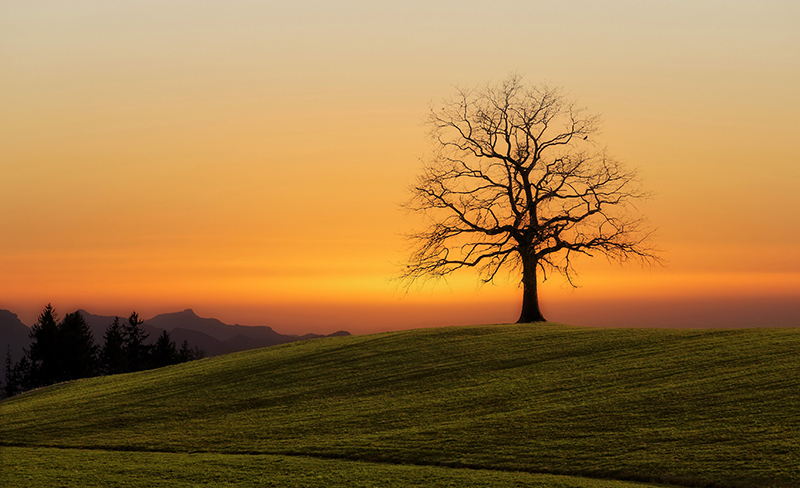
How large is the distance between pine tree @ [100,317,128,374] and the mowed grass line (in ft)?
281

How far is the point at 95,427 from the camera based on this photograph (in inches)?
1131

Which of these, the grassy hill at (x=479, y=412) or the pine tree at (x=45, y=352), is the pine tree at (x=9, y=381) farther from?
the grassy hill at (x=479, y=412)

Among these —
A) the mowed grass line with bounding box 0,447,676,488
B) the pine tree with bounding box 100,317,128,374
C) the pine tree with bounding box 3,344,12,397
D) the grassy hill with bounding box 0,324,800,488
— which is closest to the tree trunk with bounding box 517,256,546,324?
the grassy hill with bounding box 0,324,800,488

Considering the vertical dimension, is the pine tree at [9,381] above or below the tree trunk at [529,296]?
below

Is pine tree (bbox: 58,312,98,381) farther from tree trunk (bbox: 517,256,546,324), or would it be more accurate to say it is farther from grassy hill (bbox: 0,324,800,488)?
tree trunk (bbox: 517,256,546,324)

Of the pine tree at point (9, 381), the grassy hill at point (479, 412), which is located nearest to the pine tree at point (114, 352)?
the pine tree at point (9, 381)

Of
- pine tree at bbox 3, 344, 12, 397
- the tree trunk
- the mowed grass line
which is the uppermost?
the tree trunk

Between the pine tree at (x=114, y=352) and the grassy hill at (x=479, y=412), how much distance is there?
220 ft

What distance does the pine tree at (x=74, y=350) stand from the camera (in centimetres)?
9662

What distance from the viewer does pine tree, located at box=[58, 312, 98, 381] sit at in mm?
96625

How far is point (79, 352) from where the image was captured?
97.4 metres

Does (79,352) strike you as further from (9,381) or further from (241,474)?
(241,474)

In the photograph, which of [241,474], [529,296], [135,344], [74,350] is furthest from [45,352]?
[241,474]

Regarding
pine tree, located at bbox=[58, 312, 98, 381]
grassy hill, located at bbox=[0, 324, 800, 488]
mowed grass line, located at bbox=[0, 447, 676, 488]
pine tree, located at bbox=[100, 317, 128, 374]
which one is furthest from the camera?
pine tree, located at bbox=[100, 317, 128, 374]
